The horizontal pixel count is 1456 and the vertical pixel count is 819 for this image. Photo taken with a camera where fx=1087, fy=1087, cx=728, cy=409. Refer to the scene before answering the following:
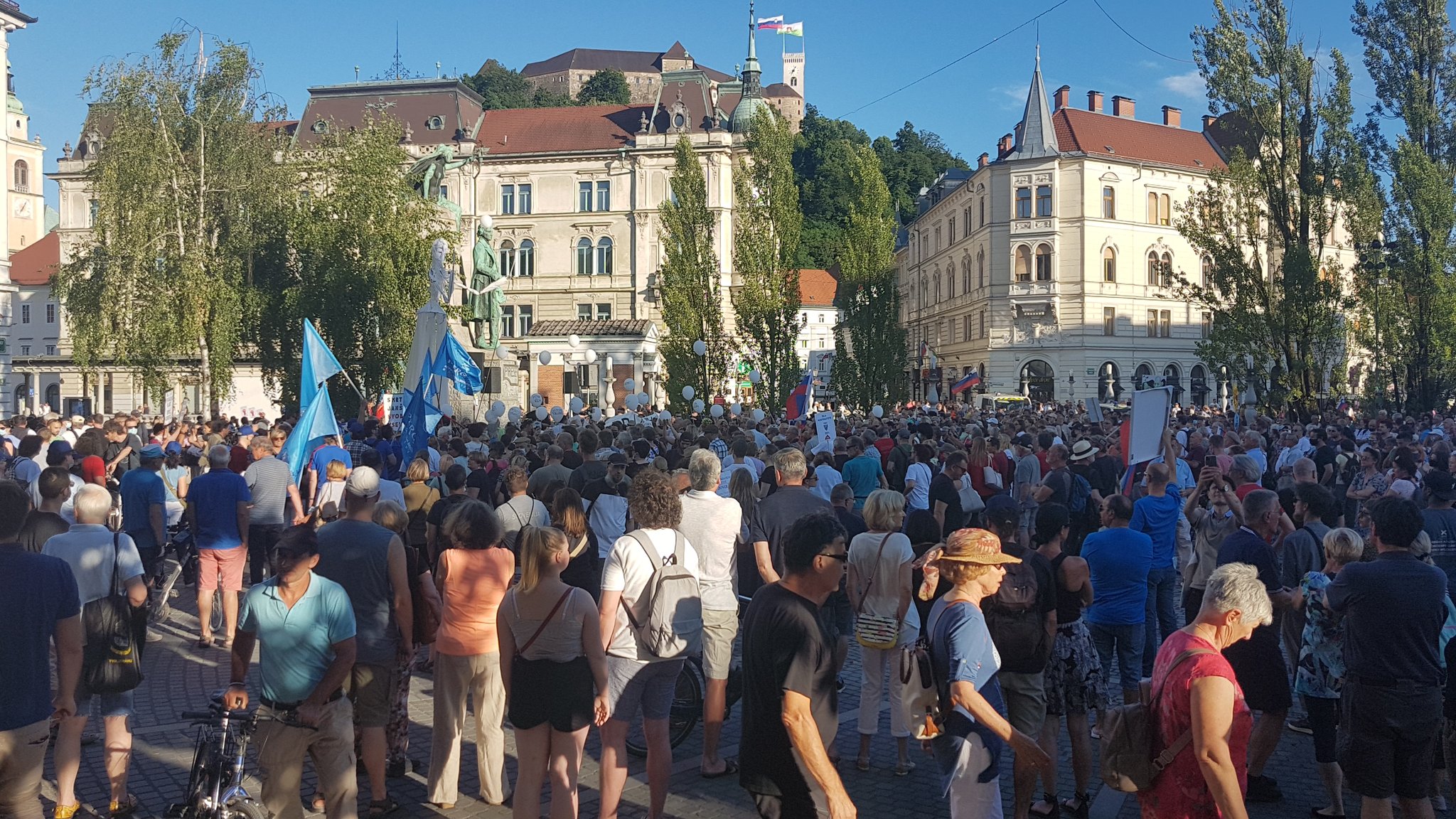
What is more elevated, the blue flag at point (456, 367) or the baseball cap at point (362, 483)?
the blue flag at point (456, 367)

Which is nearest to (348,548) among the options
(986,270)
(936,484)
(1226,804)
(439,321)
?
(1226,804)

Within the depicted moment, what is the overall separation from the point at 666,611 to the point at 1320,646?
11.9 ft

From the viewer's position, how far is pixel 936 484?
425 inches

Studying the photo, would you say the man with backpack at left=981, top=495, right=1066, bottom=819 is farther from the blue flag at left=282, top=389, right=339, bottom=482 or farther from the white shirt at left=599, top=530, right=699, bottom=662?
the blue flag at left=282, top=389, right=339, bottom=482

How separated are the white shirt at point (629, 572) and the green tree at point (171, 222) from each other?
30524 mm

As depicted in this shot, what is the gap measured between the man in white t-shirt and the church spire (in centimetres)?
5618

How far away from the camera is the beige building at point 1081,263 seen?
2264 inches

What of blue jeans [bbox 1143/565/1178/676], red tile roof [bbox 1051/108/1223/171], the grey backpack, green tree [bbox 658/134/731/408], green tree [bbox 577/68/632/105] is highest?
green tree [bbox 577/68/632/105]

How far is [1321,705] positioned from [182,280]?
33.2m

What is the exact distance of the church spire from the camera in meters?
57.7

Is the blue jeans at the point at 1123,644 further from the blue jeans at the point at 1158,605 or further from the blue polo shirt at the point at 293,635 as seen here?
the blue polo shirt at the point at 293,635

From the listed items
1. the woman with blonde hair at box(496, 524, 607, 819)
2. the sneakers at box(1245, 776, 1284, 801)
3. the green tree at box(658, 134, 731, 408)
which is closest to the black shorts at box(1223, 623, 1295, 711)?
the sneakers at box(1245, 776, 1284, 801)

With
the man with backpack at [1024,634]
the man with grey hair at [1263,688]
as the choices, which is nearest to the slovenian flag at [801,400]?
the man with grey hair at [1263,688]

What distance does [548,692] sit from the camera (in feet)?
16.9
